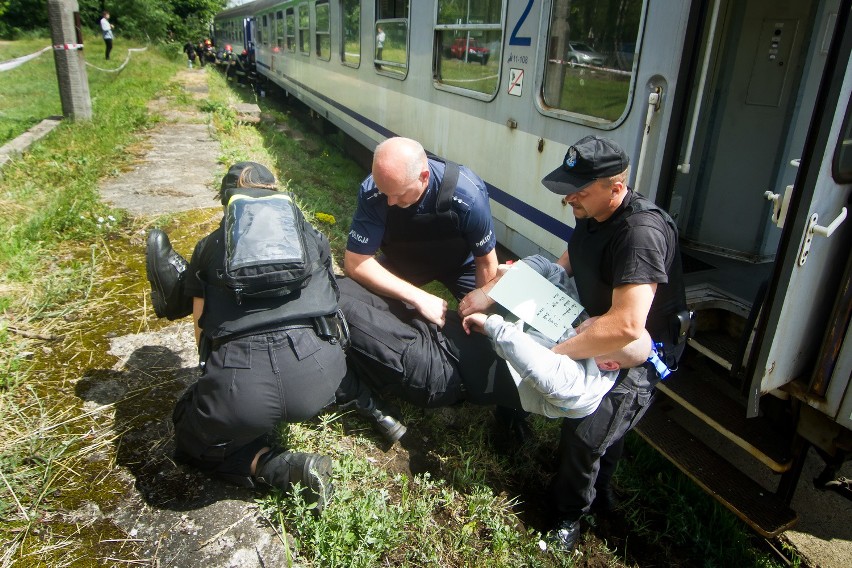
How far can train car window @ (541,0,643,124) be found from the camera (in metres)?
3.23

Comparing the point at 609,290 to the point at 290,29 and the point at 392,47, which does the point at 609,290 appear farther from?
the point at 290,29

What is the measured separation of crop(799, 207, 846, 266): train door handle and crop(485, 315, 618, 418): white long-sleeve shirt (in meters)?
0.82

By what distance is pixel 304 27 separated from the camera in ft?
36.9

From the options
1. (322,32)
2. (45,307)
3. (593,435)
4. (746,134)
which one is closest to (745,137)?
(746,134)

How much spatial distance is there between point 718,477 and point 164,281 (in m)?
2.70

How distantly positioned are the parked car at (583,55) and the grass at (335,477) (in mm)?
2109

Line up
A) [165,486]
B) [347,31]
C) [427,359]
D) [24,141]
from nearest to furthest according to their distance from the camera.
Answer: [165,486]
[427,359]
[24,141]
[347,31]

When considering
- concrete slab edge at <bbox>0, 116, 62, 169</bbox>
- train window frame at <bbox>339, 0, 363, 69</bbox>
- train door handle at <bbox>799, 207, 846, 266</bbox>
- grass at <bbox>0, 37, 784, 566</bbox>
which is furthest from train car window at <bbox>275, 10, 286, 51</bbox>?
train door handle at <bbox>799, 207, 846, 266</bbox>

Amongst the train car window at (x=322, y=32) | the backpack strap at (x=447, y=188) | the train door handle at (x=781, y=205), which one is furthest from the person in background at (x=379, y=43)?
the train door handle at (x=781, y=205)

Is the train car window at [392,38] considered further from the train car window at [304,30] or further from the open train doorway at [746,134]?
the train car window at [304,30]

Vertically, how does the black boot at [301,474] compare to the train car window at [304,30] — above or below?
below

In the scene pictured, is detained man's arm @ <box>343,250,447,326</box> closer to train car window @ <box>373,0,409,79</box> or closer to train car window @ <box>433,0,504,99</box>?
train car window @ <box>433,0,504,99</box>

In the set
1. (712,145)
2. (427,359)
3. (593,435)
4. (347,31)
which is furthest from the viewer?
(347,31)

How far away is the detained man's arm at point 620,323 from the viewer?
81.0 inches
